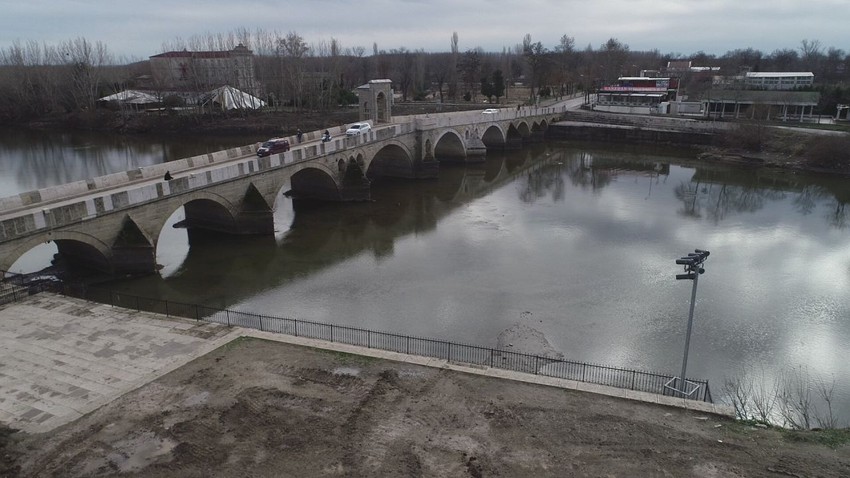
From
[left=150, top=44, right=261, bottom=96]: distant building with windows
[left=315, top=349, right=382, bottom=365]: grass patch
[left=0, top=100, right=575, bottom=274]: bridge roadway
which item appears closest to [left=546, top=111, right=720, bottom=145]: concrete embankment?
[left=0, top=100, right=575, bottom=274]: bridge roadway

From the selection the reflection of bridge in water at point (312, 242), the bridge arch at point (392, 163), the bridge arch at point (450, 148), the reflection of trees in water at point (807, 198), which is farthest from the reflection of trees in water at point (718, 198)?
the bridge arch at point (392, 163)

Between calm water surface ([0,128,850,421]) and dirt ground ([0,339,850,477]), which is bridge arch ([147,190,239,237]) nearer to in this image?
calm water surface ([0,128,850,421])

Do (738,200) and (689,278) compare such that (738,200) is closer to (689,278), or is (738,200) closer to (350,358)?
(689,278)

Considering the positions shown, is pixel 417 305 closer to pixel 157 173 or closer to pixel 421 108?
pixel 157 173

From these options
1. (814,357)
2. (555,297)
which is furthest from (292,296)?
(814,357)

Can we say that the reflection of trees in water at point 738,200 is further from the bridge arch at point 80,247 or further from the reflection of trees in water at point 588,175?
the bridge arch at point 80,247

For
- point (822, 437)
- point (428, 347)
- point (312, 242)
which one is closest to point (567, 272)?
point (428, 347)
